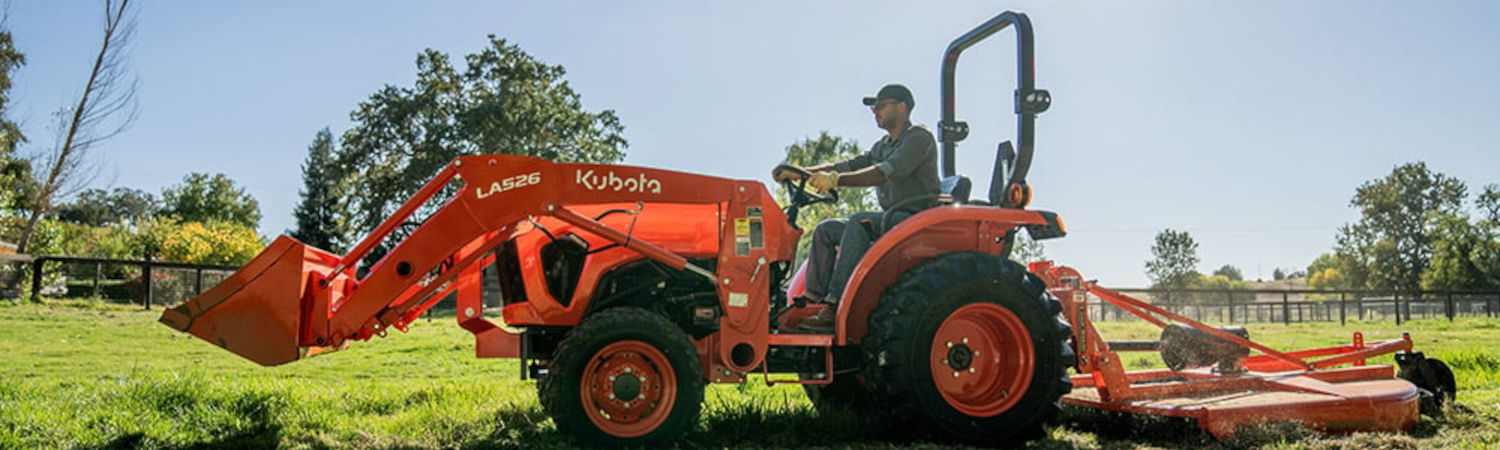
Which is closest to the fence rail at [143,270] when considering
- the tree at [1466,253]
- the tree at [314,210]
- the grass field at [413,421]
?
the grass field at [413,421]

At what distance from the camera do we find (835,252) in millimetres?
6020

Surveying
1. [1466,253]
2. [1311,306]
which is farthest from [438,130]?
[1466,253]

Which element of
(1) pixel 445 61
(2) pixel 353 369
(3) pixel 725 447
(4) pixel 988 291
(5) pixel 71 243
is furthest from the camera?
(5) pixel 71 243

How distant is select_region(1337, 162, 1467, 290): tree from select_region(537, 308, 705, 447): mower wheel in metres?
81.6

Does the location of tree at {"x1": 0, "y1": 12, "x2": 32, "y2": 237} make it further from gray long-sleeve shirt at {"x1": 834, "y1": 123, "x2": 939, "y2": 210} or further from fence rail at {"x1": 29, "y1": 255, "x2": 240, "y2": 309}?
gray long-sleeve shirt at {"x1": 834, "y1": 123, "x2": 939, "y2": 210}

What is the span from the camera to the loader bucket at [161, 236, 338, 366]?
488 centimetres

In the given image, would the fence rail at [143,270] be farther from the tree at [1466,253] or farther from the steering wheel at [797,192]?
the tree at [1466,253]

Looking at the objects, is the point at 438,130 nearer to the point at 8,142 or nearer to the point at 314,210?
the point at 8,142

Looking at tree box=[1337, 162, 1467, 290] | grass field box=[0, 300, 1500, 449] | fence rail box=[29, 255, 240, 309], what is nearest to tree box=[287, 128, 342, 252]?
fence rail box=[29, 255, 240, 309]

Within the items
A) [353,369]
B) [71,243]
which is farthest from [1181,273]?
[353,369]

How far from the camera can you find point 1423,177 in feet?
244

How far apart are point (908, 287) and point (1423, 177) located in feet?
277

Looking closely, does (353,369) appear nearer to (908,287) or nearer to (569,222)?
(569,222)

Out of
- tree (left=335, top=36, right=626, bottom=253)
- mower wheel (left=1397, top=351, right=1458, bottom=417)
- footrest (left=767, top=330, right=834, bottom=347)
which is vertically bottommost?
mower wheel (left=1397, top=351, right=1458, bottom=417)
